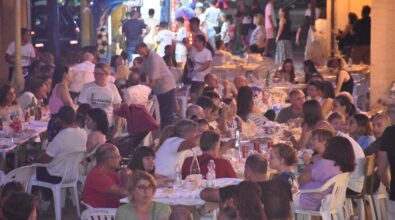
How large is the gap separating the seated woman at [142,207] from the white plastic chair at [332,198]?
6.66 ft

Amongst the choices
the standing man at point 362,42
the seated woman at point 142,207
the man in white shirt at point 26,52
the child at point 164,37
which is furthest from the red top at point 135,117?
the child at point 164,37

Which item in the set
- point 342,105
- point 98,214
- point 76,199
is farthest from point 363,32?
point 98,214

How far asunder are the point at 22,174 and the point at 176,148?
67.4 inches

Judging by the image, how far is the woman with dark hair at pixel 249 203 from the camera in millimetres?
7777

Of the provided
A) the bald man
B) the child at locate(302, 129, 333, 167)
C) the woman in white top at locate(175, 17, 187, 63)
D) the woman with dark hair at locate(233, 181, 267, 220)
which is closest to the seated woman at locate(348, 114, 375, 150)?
the child at locate(302, 129, 333, 167)

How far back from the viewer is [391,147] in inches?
393

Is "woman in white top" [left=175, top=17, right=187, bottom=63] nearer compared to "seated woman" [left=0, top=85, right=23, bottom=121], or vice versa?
"seated woman" [left=0, top=85, right=23, bottom=121]

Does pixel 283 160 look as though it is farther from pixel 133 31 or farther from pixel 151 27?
pixel 151 27

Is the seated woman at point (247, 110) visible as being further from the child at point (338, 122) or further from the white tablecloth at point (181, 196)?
the white tablecloth at point (181, 196)

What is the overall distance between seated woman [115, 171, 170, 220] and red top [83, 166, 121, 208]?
1388 mm

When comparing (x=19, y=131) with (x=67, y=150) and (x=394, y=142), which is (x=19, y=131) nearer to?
(x=67, y=150)

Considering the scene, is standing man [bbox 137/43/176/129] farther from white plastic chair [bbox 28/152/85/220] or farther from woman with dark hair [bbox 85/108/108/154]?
white plastic chair [bbox 28/152/85/220]

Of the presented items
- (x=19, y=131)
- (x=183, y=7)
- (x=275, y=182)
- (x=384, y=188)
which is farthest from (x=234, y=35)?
(x=275, y=182)

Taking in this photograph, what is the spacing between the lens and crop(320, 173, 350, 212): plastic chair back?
10250 millimetres
